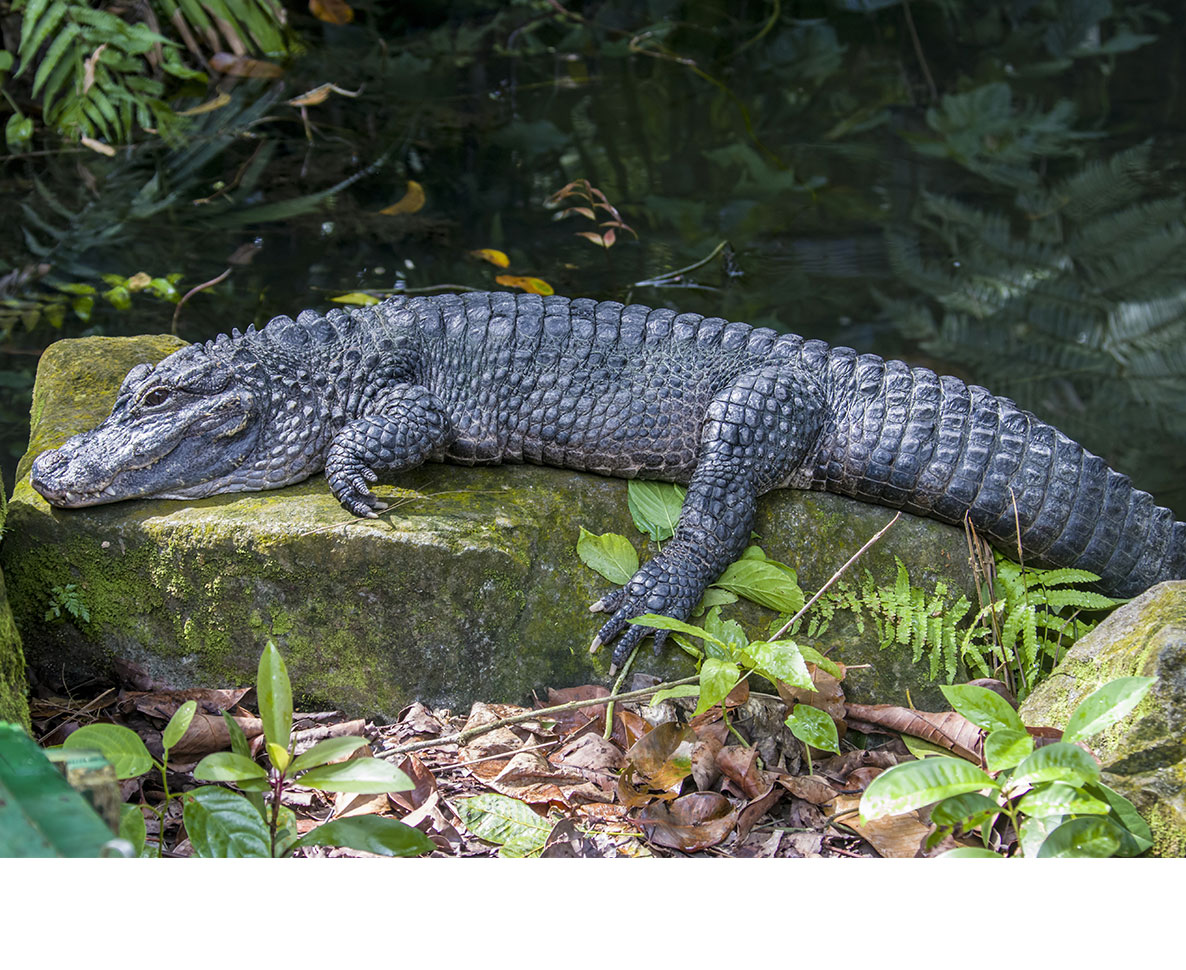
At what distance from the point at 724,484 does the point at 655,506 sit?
28cm

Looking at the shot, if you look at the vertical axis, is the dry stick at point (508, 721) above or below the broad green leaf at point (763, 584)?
below

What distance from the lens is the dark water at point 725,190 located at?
612 cm

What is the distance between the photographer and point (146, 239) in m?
6.50

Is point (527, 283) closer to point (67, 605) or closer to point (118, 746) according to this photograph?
point (67, 605)

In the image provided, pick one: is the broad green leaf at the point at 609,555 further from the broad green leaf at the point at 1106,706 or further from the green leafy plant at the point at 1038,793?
the broad green leaf at the point at 1106,706

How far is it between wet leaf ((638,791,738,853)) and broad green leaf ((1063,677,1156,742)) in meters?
0.92

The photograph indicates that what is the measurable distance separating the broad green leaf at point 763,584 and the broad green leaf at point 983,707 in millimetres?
Result: 969

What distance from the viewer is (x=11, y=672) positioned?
309 centimetres

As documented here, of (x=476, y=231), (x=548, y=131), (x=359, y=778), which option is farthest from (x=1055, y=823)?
(x=548, y=131)

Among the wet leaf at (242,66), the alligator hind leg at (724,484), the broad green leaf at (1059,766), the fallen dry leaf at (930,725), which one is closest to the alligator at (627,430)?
the alligator hind leg at (724,484)

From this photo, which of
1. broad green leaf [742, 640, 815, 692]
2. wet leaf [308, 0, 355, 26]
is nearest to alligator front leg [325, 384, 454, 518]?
broad green leaf [742, 640, 815, 692]

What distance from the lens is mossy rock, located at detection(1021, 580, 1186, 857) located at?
2.56 meters

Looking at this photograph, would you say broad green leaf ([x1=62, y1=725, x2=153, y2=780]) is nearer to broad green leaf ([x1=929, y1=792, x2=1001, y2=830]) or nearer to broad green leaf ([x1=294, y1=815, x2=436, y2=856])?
broad green leaf ([x1=294, y1=815, x2=436, y2=856])
